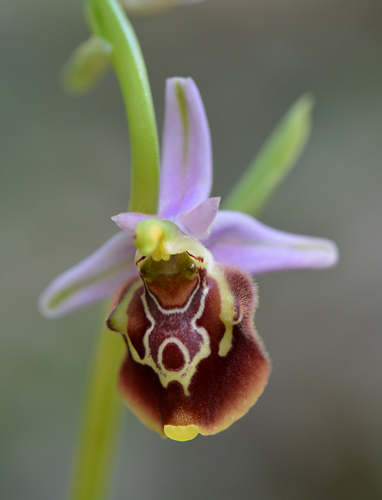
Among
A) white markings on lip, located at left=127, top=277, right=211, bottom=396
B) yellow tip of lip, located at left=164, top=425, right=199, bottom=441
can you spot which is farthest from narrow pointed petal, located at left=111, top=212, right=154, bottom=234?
yellow tip of lip, located at left=164, top=425, right=199, bottom=441

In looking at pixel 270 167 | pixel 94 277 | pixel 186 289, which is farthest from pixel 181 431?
pixel 270 167

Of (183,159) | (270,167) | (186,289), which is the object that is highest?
(270,167)

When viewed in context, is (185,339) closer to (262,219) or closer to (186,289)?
(186,289)

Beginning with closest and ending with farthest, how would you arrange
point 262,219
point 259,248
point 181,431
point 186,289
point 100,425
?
point 181,431 < point 186,289 < point 259,248 < point 100,425 < point 262,219

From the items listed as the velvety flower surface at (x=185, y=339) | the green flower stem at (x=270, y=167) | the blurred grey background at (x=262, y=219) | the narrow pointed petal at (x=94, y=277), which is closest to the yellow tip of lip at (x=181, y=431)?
the velvety flower surface at (x=185, y=339)

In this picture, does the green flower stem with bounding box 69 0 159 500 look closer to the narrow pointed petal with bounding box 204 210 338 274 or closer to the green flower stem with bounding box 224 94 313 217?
the narrow pointed petal with bounding box 204 210 338 274

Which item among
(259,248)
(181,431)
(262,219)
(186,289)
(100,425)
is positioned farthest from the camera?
(262,219)
